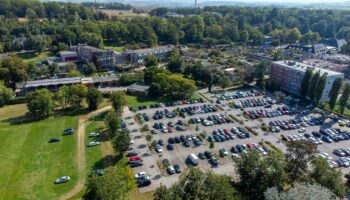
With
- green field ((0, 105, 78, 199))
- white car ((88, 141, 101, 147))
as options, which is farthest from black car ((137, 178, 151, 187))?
white car ((88, 141, 101, 147))

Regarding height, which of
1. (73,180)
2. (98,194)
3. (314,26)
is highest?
(314,26)

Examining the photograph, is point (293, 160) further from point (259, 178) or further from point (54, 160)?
point (54, 160)

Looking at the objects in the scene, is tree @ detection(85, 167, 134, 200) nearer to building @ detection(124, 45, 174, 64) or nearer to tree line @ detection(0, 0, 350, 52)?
building @ detection(124, 45, 174, 64)

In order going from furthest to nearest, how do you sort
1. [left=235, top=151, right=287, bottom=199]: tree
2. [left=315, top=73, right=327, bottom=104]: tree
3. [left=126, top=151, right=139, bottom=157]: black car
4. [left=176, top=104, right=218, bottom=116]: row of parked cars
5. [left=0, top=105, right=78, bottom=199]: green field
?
1. [left=315, top=73, right=327, bottom=104]: tree
2. [left=176, top=104, right=218, bottom=116]: row of parked cars
3. [left=126, top=151, right=139, bottom=157]: black car
4. [left=0, top=105, right=78, bottom=199]: green field
5. [left=235, top=151, right=287, bottom=199]: tree

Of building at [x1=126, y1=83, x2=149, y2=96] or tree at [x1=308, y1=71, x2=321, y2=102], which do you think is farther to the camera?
building at [x1=126, y1=83, x2=149, y2=96]

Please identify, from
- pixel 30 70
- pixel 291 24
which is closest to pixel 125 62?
pixel 30 70

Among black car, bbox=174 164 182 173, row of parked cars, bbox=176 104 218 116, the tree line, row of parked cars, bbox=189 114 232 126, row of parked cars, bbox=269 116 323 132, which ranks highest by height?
the tree line
